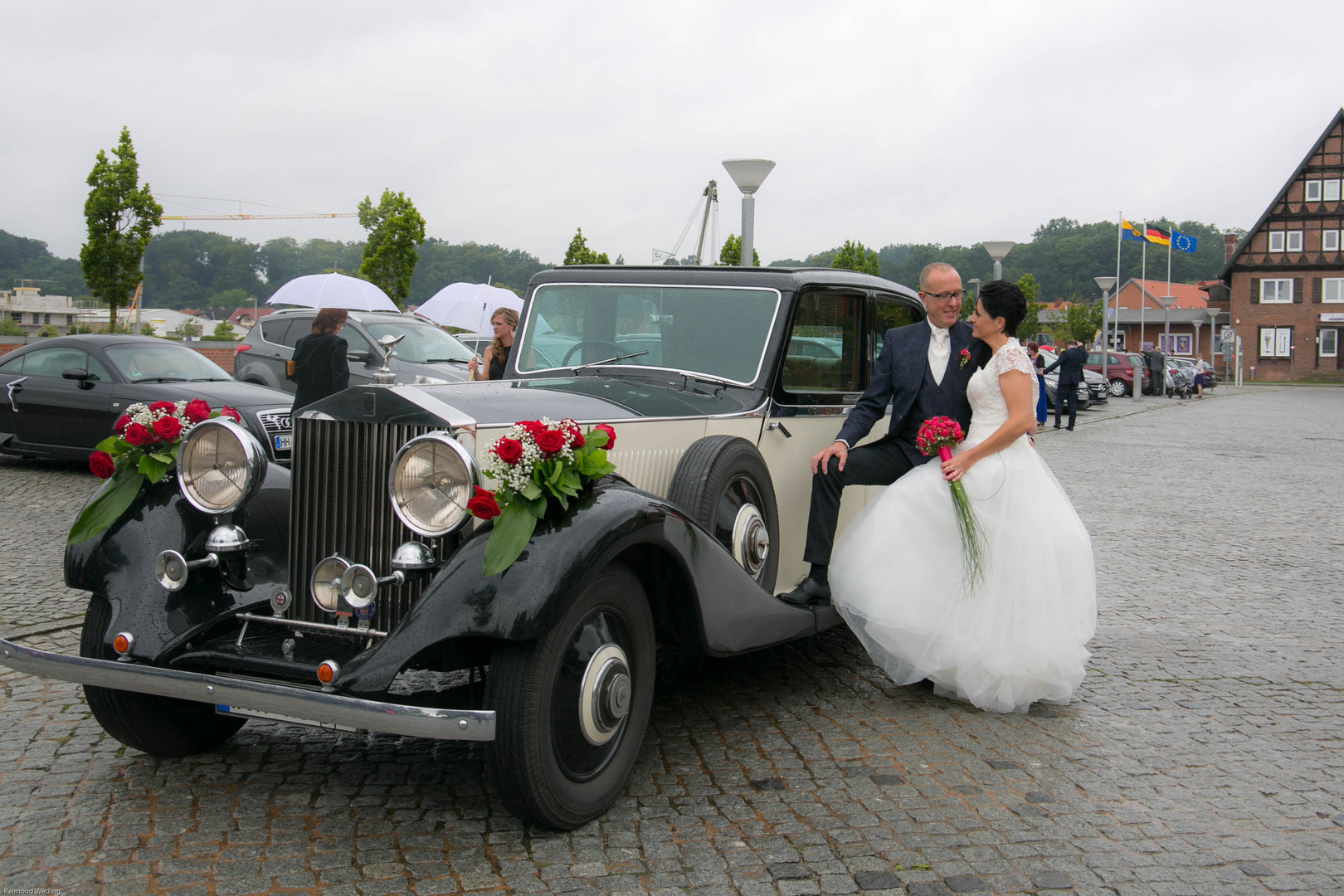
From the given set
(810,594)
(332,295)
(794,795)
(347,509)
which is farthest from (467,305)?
(794,795)

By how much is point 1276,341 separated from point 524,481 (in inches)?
2647

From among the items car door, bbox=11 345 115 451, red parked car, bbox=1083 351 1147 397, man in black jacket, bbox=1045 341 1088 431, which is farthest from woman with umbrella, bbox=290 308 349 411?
red parked car, bbox=1083 351 1147 397

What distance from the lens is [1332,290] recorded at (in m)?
58.0

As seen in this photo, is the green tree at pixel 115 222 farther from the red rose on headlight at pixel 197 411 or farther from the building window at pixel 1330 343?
the building window at pixel 1330 343

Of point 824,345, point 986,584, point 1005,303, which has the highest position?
point 1005,303

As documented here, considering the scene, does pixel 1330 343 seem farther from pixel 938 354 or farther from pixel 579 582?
pixel 579 582

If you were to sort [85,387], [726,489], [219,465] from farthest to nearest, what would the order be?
1. [85,387]
2. [726,489]
3. [219,465]

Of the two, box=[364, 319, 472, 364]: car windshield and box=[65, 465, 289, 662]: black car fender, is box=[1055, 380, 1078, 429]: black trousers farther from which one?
box=[65, 465, 289, 662]: black car fender

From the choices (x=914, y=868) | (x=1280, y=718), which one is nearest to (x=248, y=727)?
(x=914, y=868)

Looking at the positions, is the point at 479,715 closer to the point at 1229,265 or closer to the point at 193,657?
the point at 193,657

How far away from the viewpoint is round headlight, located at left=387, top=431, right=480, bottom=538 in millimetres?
3180

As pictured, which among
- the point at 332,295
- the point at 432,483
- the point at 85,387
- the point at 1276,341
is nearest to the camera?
the point at 432,483

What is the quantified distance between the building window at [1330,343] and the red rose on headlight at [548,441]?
66796mm

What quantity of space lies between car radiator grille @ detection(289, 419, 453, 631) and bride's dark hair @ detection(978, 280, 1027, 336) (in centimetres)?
258
